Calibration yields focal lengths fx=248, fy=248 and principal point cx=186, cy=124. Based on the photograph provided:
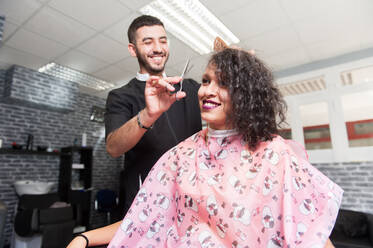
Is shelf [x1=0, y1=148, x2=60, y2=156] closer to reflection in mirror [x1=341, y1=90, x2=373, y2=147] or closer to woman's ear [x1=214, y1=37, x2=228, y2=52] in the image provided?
woman's ear [x1=214, y1=37, x2=228, y2=52]

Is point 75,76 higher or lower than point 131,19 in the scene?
lower

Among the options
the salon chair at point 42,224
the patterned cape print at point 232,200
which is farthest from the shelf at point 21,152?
the patterned cape print at point 232,200

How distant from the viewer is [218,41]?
1210 millimetres

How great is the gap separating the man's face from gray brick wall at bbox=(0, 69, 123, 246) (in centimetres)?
440

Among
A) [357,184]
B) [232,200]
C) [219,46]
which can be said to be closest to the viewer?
[232,200]

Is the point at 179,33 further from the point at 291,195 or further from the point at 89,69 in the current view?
the point at 291,195

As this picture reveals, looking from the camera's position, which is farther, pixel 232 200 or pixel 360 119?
pixel 360 119

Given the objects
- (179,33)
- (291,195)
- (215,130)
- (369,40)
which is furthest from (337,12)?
(291,195)

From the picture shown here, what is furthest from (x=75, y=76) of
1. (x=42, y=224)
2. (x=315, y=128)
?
(x=315, y=128)

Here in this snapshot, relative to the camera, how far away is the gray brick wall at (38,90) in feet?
15.1

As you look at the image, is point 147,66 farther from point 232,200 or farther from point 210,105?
point 232,200

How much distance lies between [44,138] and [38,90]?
1.02 m

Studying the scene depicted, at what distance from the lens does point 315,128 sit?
189 inches

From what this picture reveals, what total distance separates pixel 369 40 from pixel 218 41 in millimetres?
4017
